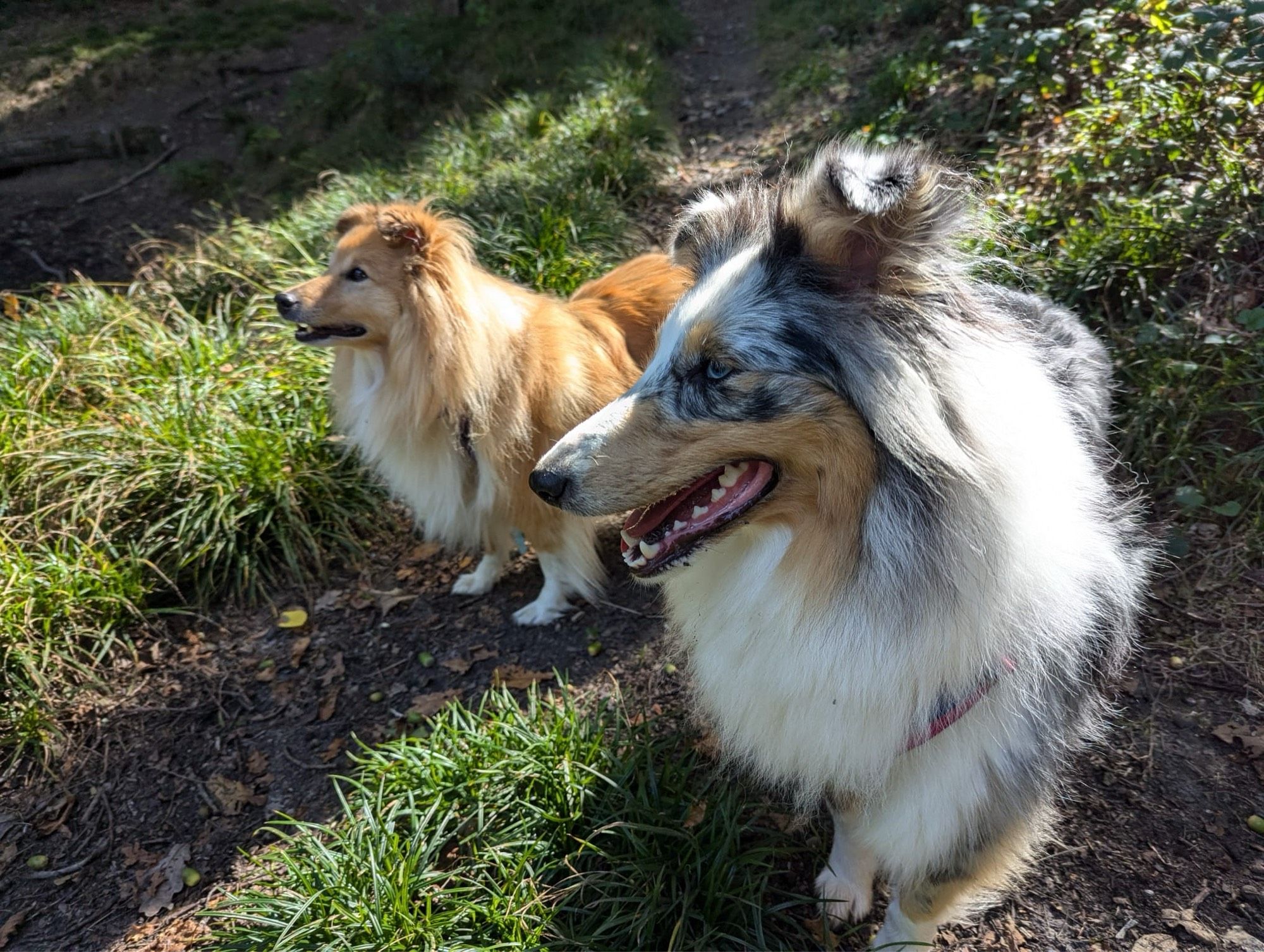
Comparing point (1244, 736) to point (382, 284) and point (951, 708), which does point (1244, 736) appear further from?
point (382, 284)

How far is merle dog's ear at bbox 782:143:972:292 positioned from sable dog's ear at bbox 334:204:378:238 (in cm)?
254

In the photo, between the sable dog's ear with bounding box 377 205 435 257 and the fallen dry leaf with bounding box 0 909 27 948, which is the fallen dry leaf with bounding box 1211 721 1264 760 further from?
the fallen dry leaf with bounding box 0 909 27 948

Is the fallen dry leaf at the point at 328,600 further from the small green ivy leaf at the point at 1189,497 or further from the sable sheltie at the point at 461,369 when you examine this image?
the small green ivy leaf at the point at 1189,497

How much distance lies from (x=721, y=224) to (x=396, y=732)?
2.54 meters

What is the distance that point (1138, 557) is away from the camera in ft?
6.46

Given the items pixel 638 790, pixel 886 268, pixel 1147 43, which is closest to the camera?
pixel 886 268

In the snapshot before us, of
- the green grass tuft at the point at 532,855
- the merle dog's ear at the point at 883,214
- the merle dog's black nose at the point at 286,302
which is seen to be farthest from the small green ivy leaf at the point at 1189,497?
the merle dog's black nose at the point at 286,302

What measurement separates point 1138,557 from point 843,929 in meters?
1.44

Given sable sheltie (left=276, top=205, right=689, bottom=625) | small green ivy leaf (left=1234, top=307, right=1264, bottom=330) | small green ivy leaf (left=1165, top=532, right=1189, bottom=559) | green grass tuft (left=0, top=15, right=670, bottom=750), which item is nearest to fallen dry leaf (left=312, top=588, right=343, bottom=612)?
green grass tuft (left=0, top=15, right=670, bottom=750)

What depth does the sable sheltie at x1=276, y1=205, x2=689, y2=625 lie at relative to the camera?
10.8 ft

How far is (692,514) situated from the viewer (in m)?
1.75

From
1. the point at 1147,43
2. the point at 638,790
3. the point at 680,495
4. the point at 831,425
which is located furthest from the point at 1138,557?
the point at 1147,43

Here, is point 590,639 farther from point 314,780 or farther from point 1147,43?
point 1147,43

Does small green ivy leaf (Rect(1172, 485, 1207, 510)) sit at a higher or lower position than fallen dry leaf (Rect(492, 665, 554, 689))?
higher
